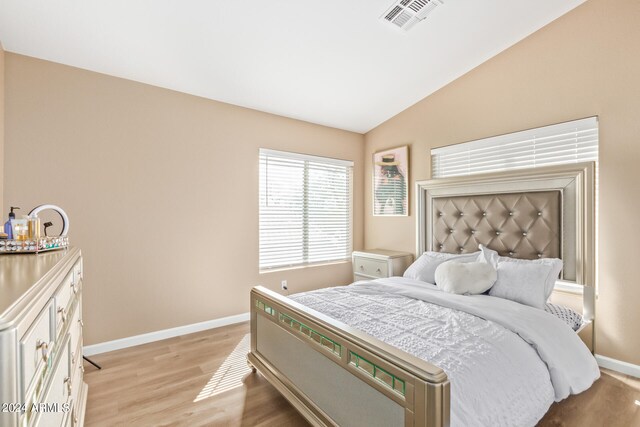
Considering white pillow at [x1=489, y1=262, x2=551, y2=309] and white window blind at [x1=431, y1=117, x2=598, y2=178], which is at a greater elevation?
white window blind at [x1=431, y1=117, x2=598, y2=178]

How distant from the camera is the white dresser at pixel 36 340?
2.18 ft

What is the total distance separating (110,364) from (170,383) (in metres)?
0.64

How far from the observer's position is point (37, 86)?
2436 millimetres

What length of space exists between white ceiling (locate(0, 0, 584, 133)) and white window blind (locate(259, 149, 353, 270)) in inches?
32.0

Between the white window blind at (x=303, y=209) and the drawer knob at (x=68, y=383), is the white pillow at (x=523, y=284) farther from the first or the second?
the drawer knob at (x=68, y=383)

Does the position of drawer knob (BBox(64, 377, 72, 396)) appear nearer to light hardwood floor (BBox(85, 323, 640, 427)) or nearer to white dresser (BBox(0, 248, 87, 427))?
white dresser (BBox(0, 248, 87, 427))

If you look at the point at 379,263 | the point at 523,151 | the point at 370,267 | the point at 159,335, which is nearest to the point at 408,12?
the point at 523,151

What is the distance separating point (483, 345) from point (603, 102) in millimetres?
2137

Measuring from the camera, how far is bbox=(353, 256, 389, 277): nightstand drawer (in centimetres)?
357

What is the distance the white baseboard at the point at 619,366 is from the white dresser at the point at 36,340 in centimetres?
329

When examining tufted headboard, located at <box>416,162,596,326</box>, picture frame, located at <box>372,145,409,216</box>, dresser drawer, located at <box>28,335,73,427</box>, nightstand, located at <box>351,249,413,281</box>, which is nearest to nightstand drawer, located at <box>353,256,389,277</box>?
nightstand, located at <box>351,249,413,281</box>

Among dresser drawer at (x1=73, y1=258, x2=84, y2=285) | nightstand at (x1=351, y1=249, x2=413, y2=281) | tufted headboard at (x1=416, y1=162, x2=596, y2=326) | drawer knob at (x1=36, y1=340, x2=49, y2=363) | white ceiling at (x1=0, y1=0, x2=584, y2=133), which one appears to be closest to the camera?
drawer knob at (x1=36, y1=340, x2=49, y2=363)

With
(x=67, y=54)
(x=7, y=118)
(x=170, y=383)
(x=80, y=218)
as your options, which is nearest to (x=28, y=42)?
(x=67, y=54)

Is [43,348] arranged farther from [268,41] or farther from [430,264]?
[430,264]
